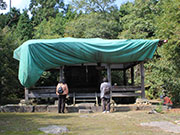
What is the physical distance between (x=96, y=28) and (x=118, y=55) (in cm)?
1303

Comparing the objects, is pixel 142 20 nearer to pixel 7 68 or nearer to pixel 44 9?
pixel 7 68

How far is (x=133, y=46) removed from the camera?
11141mm

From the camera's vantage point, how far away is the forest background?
504 inches

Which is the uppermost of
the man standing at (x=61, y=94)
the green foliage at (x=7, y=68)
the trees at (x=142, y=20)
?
the trees at (x=142, y=20)

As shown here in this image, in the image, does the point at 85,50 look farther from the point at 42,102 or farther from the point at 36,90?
the point at 42,102

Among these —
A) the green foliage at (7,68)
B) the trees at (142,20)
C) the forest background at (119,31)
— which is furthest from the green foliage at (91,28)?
the green foliage at (7,68)

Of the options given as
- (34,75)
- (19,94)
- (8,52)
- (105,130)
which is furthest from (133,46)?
(19,94)

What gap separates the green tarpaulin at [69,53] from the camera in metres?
10.8

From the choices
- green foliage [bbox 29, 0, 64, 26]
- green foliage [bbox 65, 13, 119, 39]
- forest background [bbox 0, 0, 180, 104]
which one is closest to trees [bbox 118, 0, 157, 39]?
forest background [bbox 0, 0, 180, 104]

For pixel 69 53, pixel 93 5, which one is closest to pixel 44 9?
pixel 93 5

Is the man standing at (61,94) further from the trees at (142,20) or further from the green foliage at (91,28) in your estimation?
the green foliage at (91,28)

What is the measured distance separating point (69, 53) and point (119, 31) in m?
16.4

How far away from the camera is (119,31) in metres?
26.4

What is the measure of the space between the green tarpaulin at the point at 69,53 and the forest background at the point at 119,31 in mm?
2494
